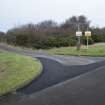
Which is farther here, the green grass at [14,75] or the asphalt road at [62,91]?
the green grass at [14,75]

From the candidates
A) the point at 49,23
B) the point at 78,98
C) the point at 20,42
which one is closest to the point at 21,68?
the point at 78,98

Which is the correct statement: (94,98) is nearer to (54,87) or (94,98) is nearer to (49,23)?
(54,87)

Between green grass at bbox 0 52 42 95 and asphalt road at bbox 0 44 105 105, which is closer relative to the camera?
asphalt road at bbox 0 44 105 105

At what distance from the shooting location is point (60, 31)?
6256 cm

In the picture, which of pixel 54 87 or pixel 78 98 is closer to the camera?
pixel 78 98

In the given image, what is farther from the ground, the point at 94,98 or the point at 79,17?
the point at 79,17

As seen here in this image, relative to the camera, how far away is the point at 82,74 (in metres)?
18.1

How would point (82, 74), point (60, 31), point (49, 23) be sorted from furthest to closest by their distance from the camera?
point (49, 23)
point (60, 31)
point (82, 74)

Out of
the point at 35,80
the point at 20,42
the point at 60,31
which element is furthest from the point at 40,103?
the point at 60,31

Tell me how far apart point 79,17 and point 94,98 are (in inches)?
3216

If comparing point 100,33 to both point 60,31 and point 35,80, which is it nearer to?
point 60,31

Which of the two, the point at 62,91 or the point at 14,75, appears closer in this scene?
the point at 62,91

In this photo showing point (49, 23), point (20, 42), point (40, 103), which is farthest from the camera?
point (49, 23)

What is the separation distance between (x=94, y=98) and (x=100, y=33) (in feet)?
172
